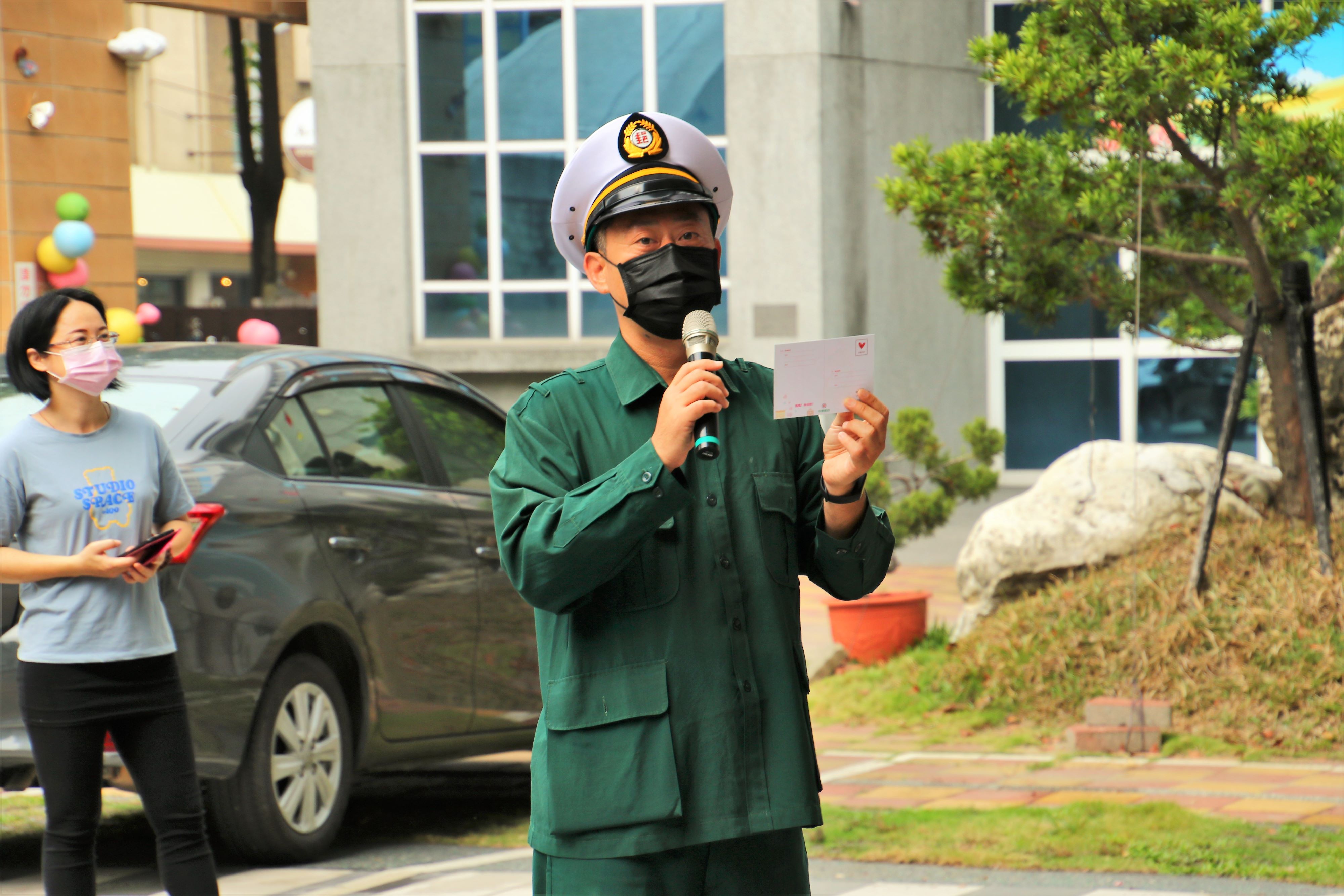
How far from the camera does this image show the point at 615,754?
241 centimetres

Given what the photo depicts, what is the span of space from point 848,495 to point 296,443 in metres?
3.64

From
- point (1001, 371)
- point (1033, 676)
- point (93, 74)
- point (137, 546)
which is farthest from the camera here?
point (93, 74)

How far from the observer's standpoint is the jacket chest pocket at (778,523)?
2.55 m

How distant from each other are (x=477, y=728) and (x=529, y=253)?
9.74m

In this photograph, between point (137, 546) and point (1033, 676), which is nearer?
point (137, 546)

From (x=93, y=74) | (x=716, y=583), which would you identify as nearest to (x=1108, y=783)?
(x=716, y=583)

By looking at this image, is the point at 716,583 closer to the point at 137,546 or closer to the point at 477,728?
the point at 137,546

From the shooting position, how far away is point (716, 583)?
2.47m

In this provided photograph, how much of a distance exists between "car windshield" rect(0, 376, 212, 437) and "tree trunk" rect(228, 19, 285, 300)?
21063 millimetres

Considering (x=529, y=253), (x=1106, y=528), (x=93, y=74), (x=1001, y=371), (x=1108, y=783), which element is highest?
(x=93, y=74)

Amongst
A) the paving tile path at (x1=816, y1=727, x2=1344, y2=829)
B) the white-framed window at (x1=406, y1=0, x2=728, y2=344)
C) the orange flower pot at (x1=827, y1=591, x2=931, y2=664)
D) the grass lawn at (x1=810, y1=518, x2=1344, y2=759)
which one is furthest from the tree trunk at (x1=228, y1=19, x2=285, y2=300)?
the paving tile path at (x1=816, y1=727, x2=1344, y2=829)

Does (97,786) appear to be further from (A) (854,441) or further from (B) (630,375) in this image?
(A) (854,441)

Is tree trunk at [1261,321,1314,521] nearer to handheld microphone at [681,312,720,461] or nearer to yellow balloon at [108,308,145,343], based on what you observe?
handheld microphone at [681,312,720,461]

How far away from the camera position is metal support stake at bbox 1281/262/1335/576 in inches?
299
